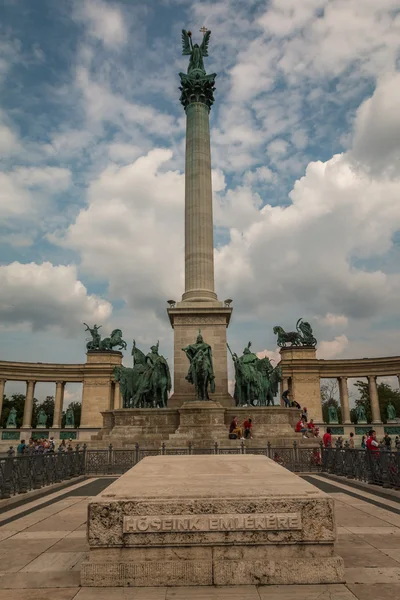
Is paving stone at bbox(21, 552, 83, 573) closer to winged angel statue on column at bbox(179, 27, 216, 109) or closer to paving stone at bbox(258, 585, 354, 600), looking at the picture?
paving stone at bbox(258, 585, 354, 600)

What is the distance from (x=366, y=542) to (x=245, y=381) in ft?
82.9

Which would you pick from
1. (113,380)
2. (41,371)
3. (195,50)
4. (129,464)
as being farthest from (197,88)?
(41,371)

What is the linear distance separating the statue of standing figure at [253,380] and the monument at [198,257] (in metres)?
0.94

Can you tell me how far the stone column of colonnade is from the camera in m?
36.6

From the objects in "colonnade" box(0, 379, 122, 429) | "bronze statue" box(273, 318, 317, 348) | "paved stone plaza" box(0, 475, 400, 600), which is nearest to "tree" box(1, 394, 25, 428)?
"colonnade" box(0, 379, 122, 429)

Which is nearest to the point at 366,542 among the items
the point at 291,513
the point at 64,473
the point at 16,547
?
the point at 291,513

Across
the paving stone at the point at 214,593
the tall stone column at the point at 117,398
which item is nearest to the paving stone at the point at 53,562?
the paving stone at the point at 214,593

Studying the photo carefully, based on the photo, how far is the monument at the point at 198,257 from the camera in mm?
33750

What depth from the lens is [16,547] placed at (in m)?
7.75

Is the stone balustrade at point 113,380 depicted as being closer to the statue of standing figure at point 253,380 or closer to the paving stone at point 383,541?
the statue of standing figure at point 253,380

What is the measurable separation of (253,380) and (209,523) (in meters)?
27.9

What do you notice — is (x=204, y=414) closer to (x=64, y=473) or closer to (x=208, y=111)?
(x=64, y=473)

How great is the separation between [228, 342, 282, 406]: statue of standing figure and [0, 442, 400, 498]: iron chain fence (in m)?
10.2

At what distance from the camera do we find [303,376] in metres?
75.0
